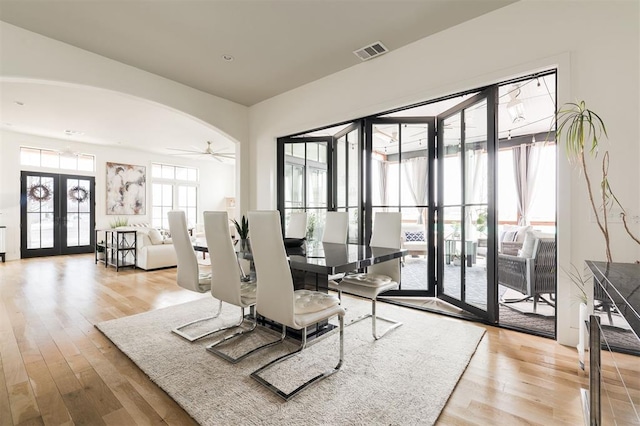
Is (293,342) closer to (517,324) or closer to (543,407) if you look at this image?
(543,407)

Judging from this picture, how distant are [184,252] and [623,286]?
9.21 ft

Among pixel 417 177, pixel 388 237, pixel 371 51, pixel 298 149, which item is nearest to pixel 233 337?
pixel 388 237

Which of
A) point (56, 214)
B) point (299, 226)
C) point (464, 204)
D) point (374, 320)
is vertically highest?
point (464, 204)

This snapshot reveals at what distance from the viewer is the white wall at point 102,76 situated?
2943mm

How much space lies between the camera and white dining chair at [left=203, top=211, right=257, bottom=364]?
224cm

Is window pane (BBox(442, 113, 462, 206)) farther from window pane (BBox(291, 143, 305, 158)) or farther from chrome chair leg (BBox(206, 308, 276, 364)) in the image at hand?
chrome chair leg (BBox(206, 308, 276, 364))

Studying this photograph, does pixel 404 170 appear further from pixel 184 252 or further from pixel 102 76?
pixel 102 76

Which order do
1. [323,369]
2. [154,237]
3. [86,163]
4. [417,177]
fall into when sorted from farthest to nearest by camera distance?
[86,163] < [154,237] < [417,177] < [323,369]

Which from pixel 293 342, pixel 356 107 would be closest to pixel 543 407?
pixel 293 342

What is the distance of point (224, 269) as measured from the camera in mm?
2326

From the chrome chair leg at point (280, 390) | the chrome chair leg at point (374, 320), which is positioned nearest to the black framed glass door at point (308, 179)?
the chrome chair leg at point (374, 320)

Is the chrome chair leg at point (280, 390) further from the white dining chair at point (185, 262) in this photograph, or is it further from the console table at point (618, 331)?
the console table at point (618, 331)

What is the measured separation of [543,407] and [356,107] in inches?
134

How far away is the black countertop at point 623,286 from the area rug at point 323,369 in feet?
3.40
